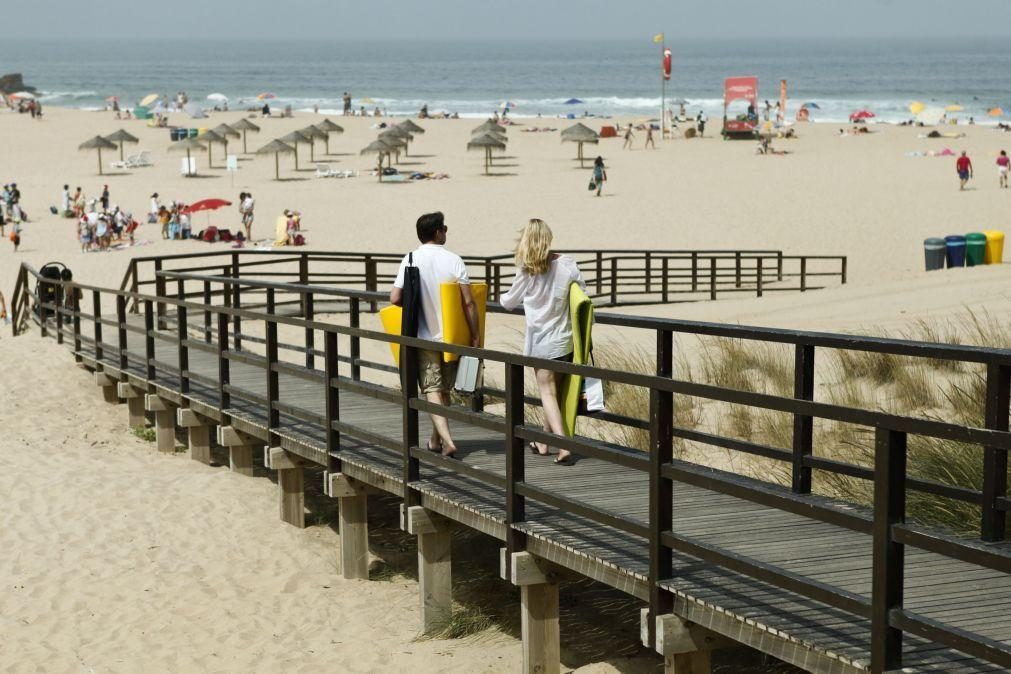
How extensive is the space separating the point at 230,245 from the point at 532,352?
25846 millimetres

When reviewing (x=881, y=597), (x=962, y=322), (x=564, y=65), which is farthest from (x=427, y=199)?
(x=564, y=65)

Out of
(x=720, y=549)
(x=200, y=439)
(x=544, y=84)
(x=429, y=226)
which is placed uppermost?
(x=544, y=84)

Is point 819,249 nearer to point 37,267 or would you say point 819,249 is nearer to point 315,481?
point 37,267

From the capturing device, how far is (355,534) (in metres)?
8.20

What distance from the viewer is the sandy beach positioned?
744 cm

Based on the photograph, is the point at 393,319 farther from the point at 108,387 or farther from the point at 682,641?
the point at 108,387

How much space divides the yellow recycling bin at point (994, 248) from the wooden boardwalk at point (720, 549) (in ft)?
55.6

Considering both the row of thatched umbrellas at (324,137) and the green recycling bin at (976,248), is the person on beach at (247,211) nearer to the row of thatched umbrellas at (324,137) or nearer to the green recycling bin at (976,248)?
the row of thatched umbrellas at (324,137)

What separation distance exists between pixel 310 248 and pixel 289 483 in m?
22.1

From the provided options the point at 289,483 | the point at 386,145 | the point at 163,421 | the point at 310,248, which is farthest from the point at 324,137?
the point at 289,483

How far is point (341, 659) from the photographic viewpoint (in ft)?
23.1

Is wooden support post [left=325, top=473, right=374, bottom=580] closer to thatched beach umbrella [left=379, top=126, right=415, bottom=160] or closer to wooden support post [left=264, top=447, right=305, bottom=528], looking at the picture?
wooden support post [left=264, top=447, right=305, bottom=528]

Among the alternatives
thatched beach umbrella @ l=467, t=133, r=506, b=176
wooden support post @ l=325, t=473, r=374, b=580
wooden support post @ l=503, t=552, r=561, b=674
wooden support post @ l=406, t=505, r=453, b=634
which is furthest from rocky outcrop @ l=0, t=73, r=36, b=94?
wooden support post @ l=503, t=552, r=561, b=674

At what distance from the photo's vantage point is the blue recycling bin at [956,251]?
23391 millimetres
